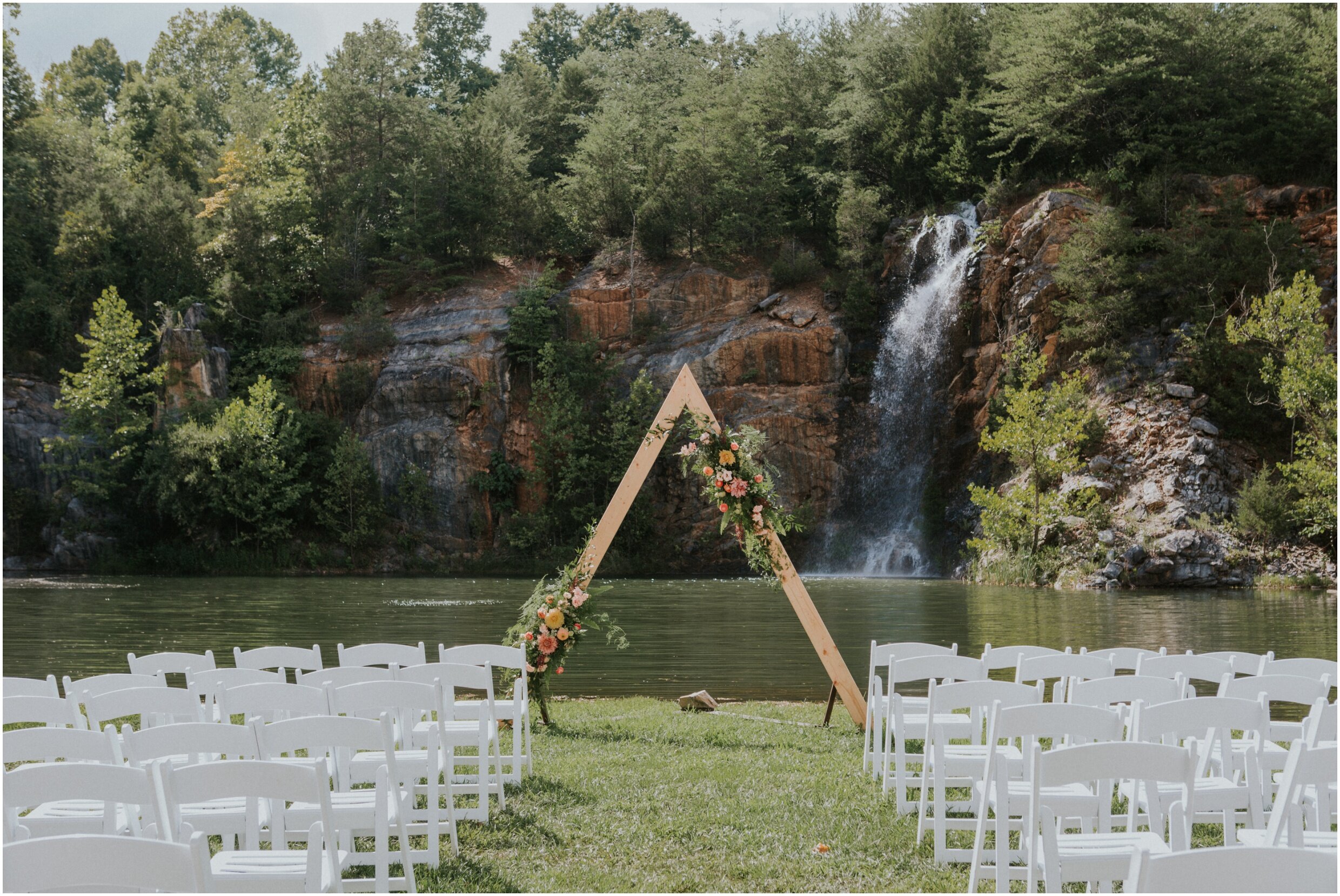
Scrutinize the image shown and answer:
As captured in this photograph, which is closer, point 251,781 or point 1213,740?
point 251,781

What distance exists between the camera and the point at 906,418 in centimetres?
3041

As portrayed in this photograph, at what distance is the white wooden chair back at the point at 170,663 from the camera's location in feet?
17.9

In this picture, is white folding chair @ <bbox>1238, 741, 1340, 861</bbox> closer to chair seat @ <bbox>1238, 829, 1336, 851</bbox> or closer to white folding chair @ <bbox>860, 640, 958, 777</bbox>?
chair seat @ <bbox>1238, 829, 1336, 851</bbox>

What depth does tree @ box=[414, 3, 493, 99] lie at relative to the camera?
50844 mm

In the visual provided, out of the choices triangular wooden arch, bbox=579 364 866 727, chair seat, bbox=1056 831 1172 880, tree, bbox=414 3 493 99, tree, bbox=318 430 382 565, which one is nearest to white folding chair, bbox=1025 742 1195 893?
chair seat, bbox=1056 831 1172 880

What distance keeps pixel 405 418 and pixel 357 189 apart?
10779mm

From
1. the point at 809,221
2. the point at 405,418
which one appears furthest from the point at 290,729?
the point at 809,221

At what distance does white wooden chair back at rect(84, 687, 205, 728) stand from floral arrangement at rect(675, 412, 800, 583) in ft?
15.0

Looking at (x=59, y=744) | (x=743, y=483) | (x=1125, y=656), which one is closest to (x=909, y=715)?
(x=1125, y=656)

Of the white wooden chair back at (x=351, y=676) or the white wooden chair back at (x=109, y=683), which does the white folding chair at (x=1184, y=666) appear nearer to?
the white wooden chair back at (x=351, y=676)

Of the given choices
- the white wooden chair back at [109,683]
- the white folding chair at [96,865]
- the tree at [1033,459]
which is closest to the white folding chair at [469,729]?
the white wooden chair back at [109,683]

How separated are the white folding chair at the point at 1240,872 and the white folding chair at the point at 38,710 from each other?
3904mm

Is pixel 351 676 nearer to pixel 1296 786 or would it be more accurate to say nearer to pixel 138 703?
pixel 138 703

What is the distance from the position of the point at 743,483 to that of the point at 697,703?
2.24m
